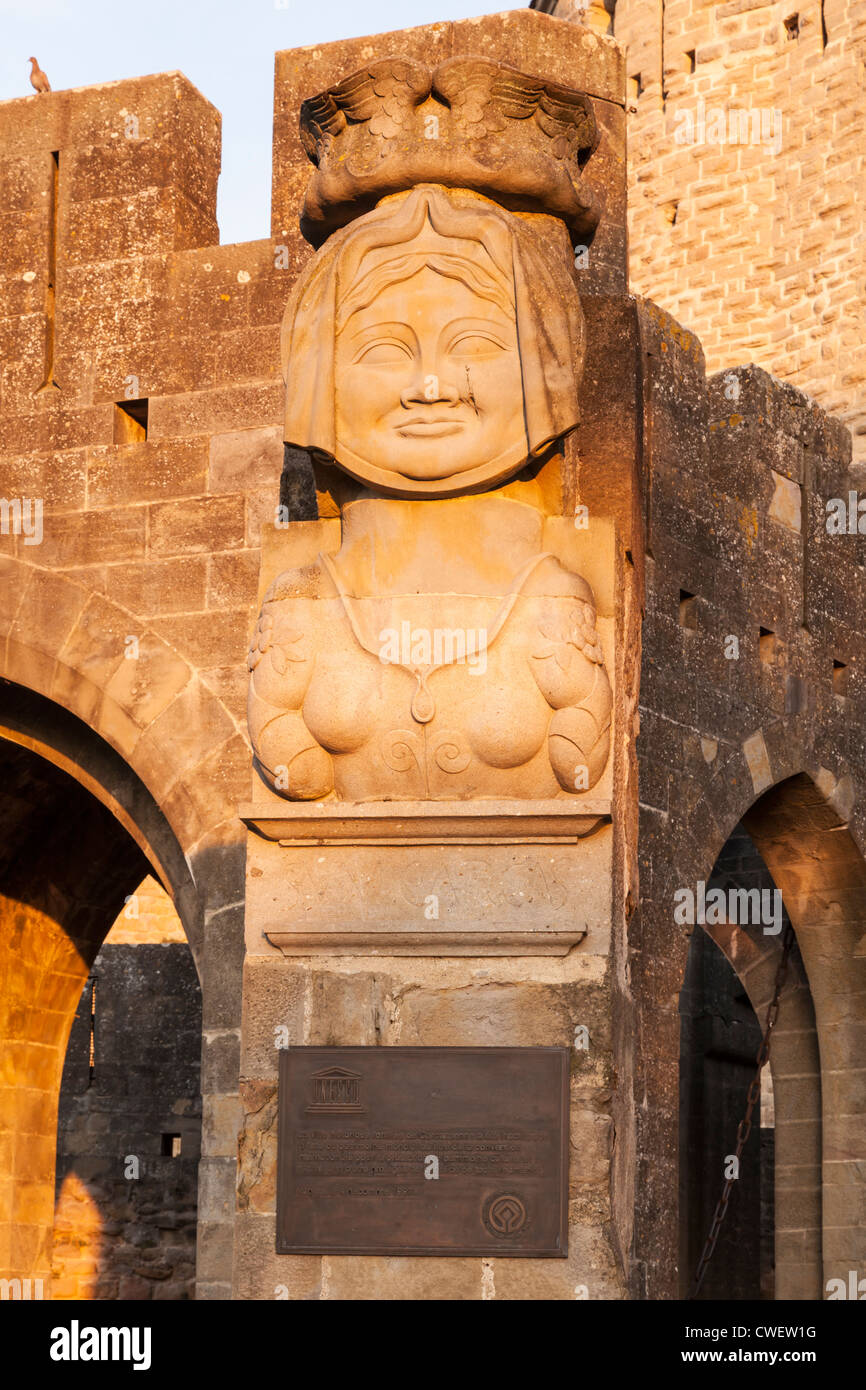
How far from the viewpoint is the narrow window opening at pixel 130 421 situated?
7770 millimetres

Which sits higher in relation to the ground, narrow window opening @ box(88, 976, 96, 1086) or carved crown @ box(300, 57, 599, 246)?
carved crown @ box(300, 57, 599, 246)

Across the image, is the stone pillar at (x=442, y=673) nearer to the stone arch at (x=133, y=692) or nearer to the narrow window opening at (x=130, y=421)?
the stone arch at (x=133, y=692)

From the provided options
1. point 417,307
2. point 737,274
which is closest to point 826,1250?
point 417,307

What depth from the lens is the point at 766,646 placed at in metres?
8.06

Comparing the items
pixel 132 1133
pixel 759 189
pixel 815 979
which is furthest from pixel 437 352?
pixel 759 189

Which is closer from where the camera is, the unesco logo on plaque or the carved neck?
the unesco logo on plaque

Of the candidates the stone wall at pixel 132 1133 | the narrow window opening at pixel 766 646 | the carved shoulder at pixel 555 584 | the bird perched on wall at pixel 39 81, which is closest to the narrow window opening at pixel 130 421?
the bird perched on wall at pixel 39 81

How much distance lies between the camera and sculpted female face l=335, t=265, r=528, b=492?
13.7ft

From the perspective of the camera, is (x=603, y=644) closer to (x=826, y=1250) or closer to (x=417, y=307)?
(x=417, y=307)

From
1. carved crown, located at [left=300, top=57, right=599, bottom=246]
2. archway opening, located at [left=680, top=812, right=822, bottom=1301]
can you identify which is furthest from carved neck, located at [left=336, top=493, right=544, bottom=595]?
archway opening, located at [left=680, top=812, right=822, bottom=1301]

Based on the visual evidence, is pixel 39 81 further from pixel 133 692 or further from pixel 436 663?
pixel 436 663

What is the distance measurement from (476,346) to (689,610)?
138 inches

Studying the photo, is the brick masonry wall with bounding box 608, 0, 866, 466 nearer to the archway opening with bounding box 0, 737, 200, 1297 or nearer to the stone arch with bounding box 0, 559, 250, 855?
the archway opening with bounding box 0, 737, 200, 1297

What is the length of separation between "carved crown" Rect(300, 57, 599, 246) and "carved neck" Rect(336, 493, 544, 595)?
0.63 meters
